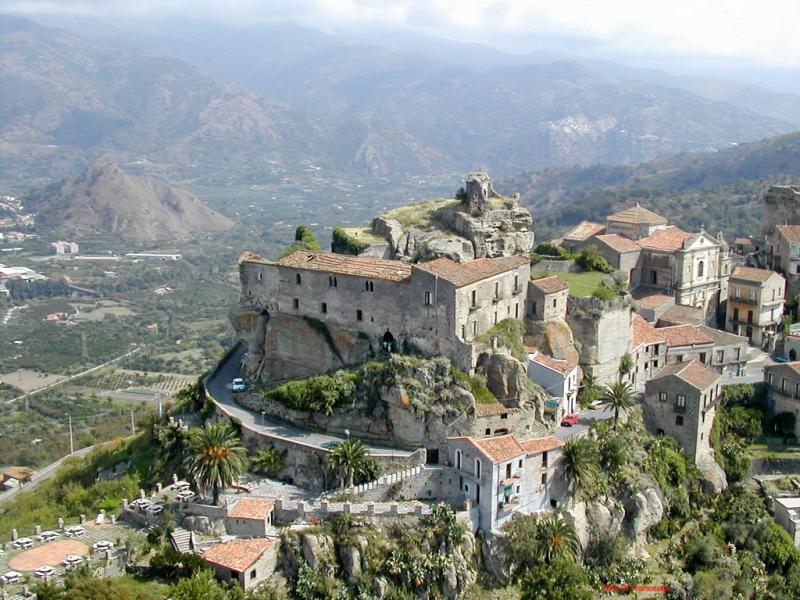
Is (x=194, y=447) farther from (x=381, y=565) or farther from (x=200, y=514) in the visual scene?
(x=381, y=565)

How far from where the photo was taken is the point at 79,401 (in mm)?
134375

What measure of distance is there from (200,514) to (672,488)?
2865 cm

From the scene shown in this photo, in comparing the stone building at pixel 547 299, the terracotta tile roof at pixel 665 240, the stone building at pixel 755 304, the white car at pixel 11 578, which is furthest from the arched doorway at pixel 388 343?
the stone building at pixel 755 304

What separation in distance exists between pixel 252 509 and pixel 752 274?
45558 millimetres

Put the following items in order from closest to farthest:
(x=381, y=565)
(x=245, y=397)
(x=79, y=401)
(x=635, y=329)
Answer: (x=381, y=565) → (x=245, y=397) → (x=635, y=329) → (x=79, y=401)

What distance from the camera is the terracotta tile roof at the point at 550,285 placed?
61.6 m

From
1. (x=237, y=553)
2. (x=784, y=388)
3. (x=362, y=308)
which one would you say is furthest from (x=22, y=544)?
(x=784, y=388)

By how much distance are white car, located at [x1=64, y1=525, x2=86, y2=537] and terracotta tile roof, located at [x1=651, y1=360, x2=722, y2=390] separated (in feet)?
121

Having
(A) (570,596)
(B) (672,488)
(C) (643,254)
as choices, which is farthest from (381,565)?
(C) (643,254)

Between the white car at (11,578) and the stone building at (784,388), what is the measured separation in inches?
1910

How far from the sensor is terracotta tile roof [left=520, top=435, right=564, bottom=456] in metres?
51.4

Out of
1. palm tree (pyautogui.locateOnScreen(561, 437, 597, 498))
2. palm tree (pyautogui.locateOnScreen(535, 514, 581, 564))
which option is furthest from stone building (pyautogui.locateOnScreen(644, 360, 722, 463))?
palm tree (pyautogui.locateOnScreen(535, 514, 581, 564))

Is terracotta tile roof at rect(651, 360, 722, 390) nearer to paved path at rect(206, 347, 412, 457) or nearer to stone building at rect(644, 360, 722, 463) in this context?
stone building at rect(644, 360, 722, 463)

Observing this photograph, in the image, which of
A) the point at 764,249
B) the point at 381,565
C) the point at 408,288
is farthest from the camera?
the point at 764,249
